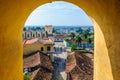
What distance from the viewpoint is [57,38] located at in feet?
258

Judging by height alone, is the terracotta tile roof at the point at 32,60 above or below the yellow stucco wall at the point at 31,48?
below

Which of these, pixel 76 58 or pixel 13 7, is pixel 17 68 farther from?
pixel 76 58

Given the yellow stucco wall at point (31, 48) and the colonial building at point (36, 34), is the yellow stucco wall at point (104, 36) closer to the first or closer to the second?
the yellow stucco wall at point (31, 48)

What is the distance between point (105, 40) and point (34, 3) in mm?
1791

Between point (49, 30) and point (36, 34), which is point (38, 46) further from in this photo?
point (49, 30)

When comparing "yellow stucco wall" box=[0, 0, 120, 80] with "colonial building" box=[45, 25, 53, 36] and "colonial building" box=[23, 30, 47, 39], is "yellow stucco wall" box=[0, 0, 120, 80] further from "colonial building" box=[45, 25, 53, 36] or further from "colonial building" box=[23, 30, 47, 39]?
"colonial building" box=[45, 25, 53, 36]

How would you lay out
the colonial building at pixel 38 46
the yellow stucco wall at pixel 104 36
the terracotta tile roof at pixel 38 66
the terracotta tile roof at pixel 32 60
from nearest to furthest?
1. the yellow stucco wall at pixel 104 36
2. the terracotta tile roof at pixel 38 66
3. the terracotta tile roof at pixel 32 60
4. the colonial building at pixel 38 46

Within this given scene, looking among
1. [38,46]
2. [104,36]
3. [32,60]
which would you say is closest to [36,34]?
[38,46]

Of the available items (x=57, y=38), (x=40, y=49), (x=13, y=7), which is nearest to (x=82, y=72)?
(x=40, y=49)

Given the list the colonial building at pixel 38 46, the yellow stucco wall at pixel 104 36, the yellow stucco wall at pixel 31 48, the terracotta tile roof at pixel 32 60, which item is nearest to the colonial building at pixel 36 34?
the colonial building at pixel 38 46

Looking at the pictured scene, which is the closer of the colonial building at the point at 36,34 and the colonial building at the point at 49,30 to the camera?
the colonial building at the point at 36,34

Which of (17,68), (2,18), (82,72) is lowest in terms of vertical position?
(82,72)

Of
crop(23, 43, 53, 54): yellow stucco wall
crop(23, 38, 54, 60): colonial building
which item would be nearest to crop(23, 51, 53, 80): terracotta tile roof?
crop(23, 43, 53, 54): yellow stucco wall

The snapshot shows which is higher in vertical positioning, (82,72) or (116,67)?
(116,67)
